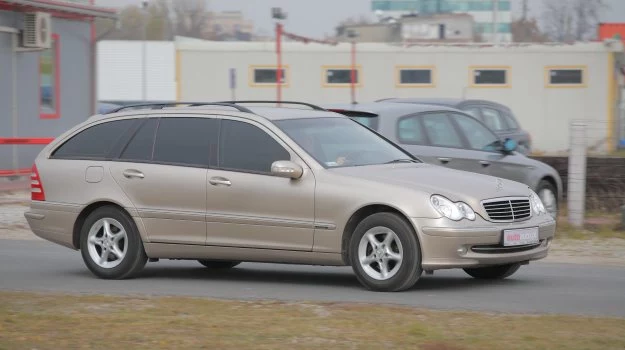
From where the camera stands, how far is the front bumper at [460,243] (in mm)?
9164

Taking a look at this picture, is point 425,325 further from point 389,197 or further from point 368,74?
point 368,74

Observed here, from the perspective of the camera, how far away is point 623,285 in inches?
405

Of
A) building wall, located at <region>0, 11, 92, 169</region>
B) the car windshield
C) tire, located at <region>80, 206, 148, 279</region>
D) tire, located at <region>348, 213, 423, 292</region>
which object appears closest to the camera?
tire, located at <region>348, 213, 423, 292</region>

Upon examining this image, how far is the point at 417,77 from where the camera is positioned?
38719mm

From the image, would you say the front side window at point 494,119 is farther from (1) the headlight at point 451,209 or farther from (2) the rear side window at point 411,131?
(1) the headlight at point 451,209

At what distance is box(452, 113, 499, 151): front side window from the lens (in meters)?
15.1

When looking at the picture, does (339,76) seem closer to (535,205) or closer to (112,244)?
(112,244)

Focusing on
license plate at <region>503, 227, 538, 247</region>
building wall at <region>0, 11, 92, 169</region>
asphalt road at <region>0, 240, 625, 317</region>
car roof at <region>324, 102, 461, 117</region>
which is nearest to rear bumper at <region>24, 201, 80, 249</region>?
asphalt road at <region>0, 240, 625, 317</region>

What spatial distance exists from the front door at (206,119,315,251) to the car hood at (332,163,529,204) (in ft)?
1.50

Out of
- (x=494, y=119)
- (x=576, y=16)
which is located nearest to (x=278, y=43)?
(x=494, y=119)

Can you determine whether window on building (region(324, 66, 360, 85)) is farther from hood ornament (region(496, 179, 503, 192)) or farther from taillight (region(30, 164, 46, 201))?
hood ornament (region(496, 179, 503, 192))

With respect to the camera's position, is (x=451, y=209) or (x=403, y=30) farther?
(x=403, y=30)

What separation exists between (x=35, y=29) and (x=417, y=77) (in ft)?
57.4

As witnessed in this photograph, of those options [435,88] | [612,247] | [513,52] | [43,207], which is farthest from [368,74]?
[43,207]
